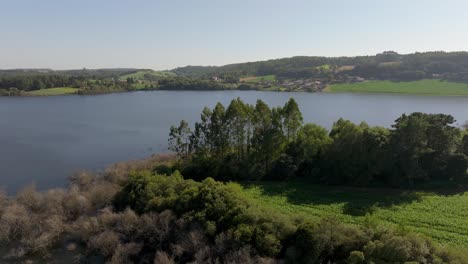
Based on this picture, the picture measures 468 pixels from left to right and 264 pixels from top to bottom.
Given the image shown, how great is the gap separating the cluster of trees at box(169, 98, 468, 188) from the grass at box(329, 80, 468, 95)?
9431 cm

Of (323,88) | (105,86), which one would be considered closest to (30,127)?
(105,86)

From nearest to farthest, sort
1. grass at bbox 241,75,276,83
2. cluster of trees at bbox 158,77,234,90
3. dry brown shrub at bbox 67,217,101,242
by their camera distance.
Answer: dry brown shrub at bbox 67,217,101,242 → cluster of trees at bbox 158,77,234,90 → grass at bbox 241,75,276,83

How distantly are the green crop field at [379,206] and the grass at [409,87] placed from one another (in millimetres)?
105160

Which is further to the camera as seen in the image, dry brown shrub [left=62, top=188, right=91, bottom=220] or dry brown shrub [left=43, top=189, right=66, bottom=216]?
dry brown shrub [left=62, top=188, right=91, bottom=220]

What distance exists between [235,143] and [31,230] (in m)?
22.4

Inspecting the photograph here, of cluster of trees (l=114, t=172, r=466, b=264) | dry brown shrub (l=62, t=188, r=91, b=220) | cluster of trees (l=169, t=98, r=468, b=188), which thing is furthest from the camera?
cluster of trees (l=169, t=98, r=468, b=188)

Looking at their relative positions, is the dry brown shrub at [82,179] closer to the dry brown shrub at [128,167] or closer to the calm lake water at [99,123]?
the calm lake water at [99,123]

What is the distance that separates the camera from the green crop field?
27423 millimetres

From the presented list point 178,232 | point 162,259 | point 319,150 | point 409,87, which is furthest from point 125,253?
point 409,87

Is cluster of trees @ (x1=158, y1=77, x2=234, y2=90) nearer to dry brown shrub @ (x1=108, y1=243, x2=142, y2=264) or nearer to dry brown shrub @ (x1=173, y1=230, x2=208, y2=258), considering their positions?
dry brown shrub @ (x1=108, y1=243, x2=142, y2=264)

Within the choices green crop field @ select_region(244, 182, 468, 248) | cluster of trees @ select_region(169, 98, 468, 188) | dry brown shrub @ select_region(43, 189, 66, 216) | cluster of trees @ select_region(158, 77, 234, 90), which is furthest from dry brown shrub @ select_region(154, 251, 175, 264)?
cluster of trees @ select_region(158, 77, 234, 90)

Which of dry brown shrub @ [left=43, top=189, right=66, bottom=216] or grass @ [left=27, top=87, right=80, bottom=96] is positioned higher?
grass @ [left=27, top=87, right=80, bottom=96]

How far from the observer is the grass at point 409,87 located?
12531cm

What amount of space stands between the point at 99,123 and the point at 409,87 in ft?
364
